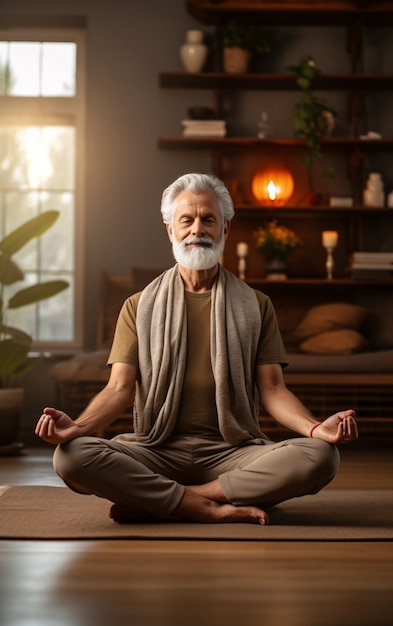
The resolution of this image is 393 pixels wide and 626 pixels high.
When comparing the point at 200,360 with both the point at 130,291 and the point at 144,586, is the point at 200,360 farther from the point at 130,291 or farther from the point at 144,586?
the point at 130,291

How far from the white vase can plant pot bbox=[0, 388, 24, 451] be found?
2.21 meters

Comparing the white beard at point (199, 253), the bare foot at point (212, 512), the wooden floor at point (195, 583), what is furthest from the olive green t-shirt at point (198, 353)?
A: the wooden floor at point (195, 583)

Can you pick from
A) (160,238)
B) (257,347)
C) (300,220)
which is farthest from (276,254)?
(257,347)

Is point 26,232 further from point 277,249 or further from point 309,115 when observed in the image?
point 309,115

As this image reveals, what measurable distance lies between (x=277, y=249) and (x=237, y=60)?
3.73 ft

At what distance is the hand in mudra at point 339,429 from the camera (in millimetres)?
2344

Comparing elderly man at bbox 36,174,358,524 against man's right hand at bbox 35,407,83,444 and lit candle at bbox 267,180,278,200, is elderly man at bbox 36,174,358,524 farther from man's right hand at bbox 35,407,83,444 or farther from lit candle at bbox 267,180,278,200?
lit candle at bbox 267,180,278,200

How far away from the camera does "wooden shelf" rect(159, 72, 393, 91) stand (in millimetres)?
5504

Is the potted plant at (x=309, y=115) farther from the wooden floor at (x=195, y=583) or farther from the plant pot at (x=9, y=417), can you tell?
the wooden floor at (x=195, y=583)

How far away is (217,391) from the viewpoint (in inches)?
106

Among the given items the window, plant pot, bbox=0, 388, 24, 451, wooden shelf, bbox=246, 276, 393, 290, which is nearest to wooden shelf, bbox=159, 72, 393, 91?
the window

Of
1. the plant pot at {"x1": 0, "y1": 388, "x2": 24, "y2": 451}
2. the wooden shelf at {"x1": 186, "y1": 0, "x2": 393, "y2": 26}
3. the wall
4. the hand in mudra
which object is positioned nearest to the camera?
the hand in mudra

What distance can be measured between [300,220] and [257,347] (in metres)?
3.06

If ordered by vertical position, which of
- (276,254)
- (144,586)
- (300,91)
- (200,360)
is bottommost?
(144,586)
